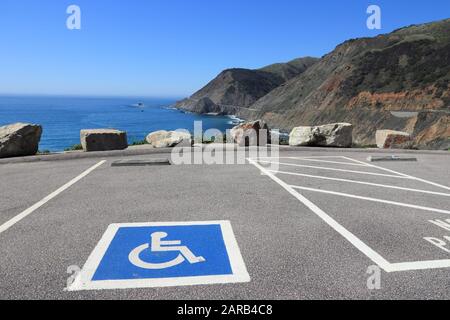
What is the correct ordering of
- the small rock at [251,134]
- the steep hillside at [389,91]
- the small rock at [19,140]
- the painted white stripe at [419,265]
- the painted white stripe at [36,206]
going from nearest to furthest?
the painted white stripe at [419,265] → the painted white stripe at [36,206] → the small rock at [19,140] → the small rock at [251,134] → the steep hillside at [389,91]

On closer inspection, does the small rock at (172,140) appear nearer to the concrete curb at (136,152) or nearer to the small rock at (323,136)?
the concrete curb at (136,152)

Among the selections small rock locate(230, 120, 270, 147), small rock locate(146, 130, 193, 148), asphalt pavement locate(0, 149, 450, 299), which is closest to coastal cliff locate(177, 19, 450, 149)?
small rock locate(230, 120, 270, 147)

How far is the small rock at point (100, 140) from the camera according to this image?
12.1 meters

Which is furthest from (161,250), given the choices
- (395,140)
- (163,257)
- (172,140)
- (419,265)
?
(395,140)

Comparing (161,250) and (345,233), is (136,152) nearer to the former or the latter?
(161,250)

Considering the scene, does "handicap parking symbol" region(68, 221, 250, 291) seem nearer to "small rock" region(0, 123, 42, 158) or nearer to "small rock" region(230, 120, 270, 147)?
"small rock" region(0, 123, 42, 158)

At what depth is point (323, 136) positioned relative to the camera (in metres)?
13.9

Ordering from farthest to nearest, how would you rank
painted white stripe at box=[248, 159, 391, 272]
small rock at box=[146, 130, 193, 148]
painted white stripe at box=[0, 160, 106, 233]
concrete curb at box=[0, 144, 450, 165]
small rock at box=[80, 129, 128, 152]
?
small rock at box=[146, 130, 193, 148] → small rock at box=[80, 129, 128, 152] → concrete curb at box=[0, 144, 450, 165] → painted white stripe at box=[0, 160, 106, 233] → painted white stripe at box=[248, 159, 391, 272]

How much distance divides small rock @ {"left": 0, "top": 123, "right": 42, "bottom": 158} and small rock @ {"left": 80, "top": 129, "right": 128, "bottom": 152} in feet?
4.53

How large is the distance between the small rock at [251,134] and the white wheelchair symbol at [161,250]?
29.7 ft

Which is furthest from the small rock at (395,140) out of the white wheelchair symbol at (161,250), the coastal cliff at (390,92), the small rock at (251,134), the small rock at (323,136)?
the coastal cliff at (390,92)

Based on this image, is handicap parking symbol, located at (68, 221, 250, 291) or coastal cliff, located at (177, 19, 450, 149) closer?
handicap parking symbol, located at (68, 221, 250, 291)

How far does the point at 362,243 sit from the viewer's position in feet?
14.8

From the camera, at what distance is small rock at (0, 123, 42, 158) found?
10758 millimetres
